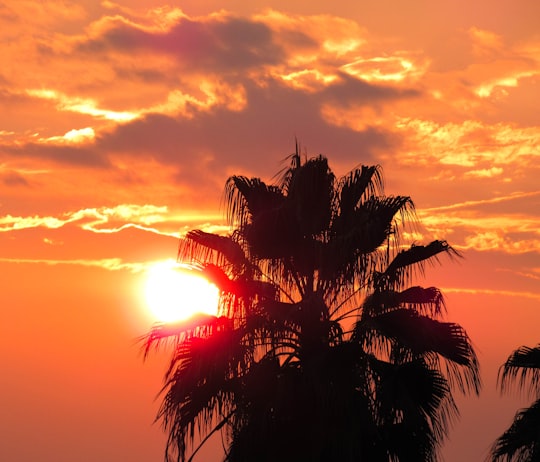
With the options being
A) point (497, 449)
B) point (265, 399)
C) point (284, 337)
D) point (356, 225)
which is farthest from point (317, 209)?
point (497, 449)

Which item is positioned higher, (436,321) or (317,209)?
(317,209)

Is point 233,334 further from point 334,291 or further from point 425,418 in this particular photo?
point 425,418

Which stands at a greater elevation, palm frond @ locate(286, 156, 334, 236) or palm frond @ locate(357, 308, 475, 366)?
palm frond @ locate(286, 156, 334, 236)

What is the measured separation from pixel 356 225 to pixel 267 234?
6.63 ft

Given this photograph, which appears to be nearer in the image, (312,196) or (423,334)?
(423,334)

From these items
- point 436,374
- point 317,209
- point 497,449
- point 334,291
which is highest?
point 317,209

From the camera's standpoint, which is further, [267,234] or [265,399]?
[267,234]

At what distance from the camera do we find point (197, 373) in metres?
21.6

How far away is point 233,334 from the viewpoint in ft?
72.8

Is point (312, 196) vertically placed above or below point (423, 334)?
above

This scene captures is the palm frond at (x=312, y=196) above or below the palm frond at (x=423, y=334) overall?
above

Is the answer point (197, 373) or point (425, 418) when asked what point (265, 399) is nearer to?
point (197, 373)

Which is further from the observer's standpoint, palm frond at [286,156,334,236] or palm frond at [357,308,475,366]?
palm frond at [286,156,334,236]

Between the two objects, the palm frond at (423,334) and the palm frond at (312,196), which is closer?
the palm frond at (423,334)
